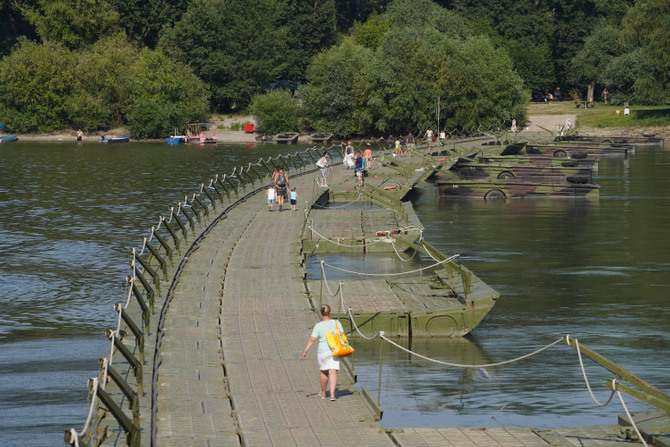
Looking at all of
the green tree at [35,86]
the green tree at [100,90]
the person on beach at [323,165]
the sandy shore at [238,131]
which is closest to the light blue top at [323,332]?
the person on beach at [323,165]

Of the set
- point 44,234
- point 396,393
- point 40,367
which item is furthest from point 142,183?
point 396,393

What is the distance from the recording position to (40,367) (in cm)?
2475

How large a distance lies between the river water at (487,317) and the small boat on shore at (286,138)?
45430mm

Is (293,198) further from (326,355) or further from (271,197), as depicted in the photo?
(326,355)

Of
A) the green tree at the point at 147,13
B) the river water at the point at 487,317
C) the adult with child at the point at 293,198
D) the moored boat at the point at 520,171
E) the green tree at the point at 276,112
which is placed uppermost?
the green tree at the point at 147,13

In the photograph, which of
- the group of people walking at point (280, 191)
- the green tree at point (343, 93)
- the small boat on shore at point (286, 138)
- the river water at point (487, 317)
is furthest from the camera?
the small boat on shore at point (286, 138)

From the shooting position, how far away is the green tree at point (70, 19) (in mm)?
131250

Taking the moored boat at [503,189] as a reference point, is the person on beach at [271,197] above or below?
above

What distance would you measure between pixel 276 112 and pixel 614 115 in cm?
4360

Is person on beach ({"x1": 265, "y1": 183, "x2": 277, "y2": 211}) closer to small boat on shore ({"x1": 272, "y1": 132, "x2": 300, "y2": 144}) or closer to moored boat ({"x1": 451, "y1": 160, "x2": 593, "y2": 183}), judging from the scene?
moored boat ({"x1": 451, "y1": 160, "x2": 593, "y2": 183})

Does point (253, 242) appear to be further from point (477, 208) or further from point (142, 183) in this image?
point (142, 183)

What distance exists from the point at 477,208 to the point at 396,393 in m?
37.3

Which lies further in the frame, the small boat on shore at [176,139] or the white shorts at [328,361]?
the small boat on shore at [176,139]

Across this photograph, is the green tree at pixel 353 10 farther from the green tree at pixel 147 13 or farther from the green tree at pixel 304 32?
the green tree at pixel 147 13
